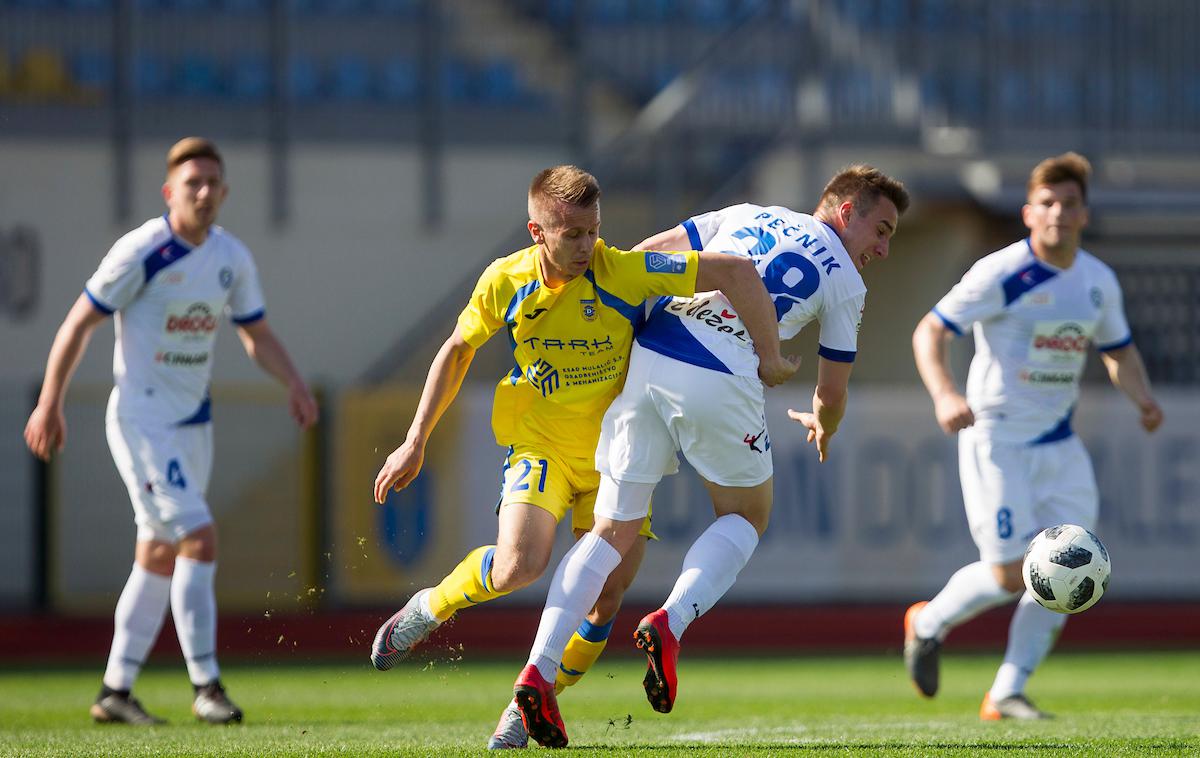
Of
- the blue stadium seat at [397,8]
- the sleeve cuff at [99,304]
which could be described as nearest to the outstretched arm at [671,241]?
the sleeve cuff at [99,304]

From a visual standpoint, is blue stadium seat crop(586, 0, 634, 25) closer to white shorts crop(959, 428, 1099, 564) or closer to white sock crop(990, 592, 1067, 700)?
white shorts crop(959, 428, 1099, 564)

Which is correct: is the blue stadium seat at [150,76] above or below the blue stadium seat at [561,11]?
below

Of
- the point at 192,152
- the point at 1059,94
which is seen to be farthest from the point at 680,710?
the point at 1059,94

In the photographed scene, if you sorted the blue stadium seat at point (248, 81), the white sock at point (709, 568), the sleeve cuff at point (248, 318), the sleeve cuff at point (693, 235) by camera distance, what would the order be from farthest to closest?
the blue stadium seat at point (248, 81), the sleeve cuff at point (248, 318), the sleeve cuff at point (693, 235), the white sock at point (709, 568)

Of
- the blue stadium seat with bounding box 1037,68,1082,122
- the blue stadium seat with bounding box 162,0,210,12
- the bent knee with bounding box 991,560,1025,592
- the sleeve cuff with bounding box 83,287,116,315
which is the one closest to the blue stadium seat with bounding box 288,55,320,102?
the blue stadium seat with bounding box 162,0,210,12

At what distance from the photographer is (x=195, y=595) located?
23.1 ft

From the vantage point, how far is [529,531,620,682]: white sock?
17.0 ft

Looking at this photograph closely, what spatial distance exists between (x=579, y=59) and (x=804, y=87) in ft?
8.59

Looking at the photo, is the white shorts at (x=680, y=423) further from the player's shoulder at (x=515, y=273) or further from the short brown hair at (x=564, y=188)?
the short brown hair at (x=564, y=188)

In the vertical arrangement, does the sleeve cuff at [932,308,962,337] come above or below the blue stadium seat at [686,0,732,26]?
below

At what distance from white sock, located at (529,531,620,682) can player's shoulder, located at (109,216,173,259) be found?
2671 millimetres

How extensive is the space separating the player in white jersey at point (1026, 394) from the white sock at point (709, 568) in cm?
195

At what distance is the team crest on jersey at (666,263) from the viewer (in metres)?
5.32

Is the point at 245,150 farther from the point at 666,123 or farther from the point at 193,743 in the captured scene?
the point at 193,743
